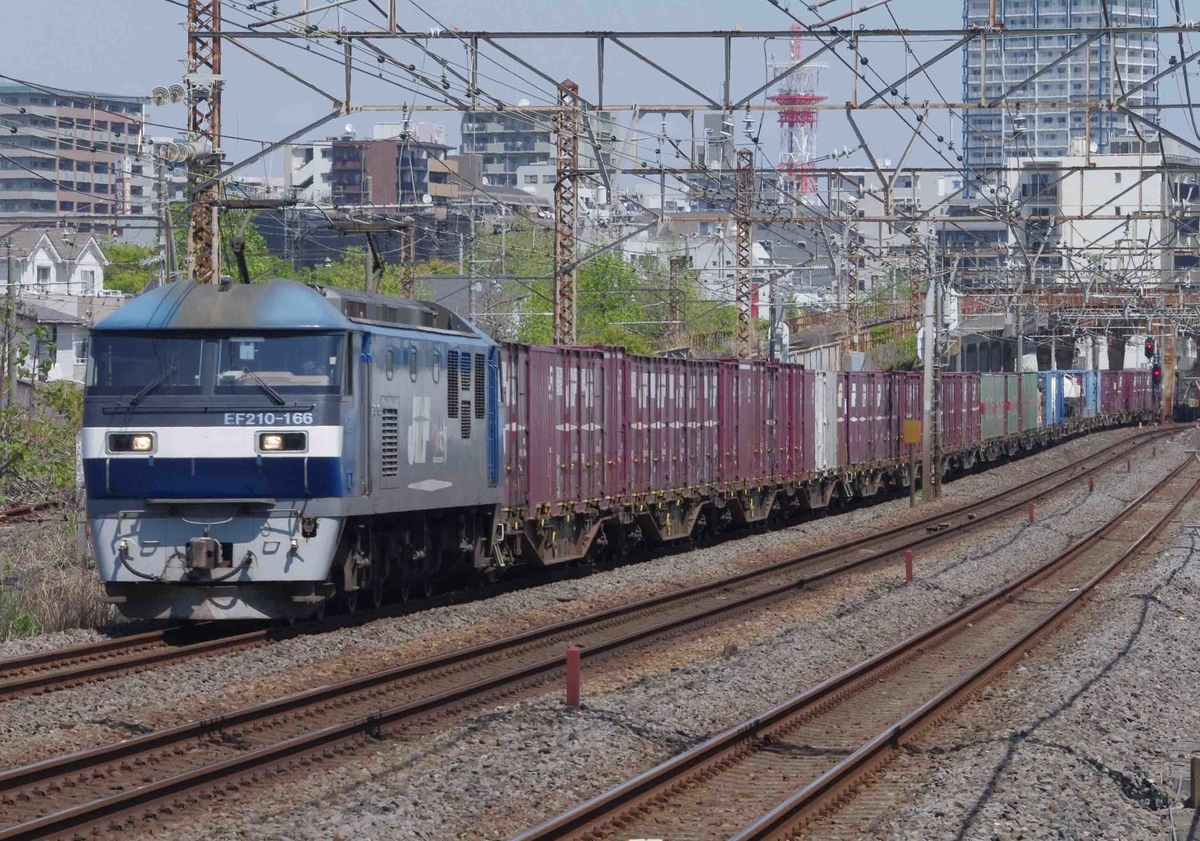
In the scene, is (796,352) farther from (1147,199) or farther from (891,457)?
(1147,199)

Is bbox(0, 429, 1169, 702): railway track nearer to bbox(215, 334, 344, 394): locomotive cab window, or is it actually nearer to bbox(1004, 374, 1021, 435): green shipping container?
bbox(215, 334, 344, 394): locomotive cab window

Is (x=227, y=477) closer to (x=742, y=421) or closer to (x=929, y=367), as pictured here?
(x=742, y=421)

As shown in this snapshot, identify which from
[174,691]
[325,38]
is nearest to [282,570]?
[174,691]

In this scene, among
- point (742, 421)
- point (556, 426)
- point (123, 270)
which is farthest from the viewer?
point (123, 270)

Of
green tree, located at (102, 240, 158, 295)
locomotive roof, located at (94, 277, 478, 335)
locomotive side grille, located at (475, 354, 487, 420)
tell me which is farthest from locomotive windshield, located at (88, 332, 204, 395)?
green tree, located at (102, 240, 158, 295)

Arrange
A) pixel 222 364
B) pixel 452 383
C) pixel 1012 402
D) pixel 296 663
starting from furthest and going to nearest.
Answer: pixel 1012 402
pixel 452 383
pixel 222 364
pixel 296 663

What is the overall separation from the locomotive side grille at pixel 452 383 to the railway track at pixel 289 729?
2537 mm

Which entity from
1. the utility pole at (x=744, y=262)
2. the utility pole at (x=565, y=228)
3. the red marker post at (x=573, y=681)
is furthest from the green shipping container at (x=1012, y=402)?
the red marker post at (x=573, y=681)

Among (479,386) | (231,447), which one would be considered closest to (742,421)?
(479,386)

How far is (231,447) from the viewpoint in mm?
14250

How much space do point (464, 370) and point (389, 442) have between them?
7.39 ft

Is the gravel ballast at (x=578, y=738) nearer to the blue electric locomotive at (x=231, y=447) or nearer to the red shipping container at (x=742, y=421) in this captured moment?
the blue electric locomotive at (x=231, y=447)

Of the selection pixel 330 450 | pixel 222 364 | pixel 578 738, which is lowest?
pixel 578 738

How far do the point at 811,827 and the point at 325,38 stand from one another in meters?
12.3
